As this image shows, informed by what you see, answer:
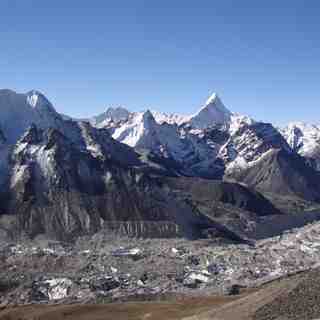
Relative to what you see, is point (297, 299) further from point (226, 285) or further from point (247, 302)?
point (226, 285)

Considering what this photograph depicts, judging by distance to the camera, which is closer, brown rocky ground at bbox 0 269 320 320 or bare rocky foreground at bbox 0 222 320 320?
brown rocky ground at bbox 0 269 320 320

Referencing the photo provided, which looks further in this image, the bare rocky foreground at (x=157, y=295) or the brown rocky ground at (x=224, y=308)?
the bare rocky foreground at (x=157, y=295)

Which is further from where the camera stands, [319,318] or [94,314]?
[94,314]

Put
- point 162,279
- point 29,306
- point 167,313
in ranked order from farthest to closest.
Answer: point 162,279 → point 29,306 → point 167,313

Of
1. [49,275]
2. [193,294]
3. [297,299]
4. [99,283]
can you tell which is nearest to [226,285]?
[193,294]

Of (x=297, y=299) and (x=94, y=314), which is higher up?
(x=297, y=299)

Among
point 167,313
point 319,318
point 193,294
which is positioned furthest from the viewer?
point 193,294

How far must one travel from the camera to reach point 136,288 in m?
184

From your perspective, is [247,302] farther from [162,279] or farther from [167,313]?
[162,279]

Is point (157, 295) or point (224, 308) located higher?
point (224, 308)

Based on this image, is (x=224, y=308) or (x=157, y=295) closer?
(x=224, y=308)

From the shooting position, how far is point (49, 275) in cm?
19862

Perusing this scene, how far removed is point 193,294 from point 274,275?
33.0 m

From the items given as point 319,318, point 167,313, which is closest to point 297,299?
point 319,318
